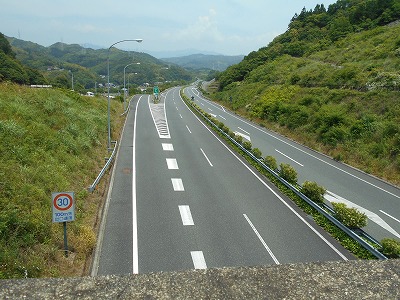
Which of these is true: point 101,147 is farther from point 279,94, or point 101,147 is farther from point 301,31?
point 301,31

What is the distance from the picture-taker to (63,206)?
10438 mm

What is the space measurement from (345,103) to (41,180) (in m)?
29.2

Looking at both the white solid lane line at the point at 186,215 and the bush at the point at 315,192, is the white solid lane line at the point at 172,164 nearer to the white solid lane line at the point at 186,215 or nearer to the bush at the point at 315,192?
the white solid lane line at the point at 186,215

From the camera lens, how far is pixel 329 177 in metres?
21.0

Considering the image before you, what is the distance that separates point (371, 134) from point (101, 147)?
71.0 feet

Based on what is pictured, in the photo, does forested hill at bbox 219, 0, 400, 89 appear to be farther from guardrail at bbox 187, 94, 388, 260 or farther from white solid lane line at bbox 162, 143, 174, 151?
guardrail at bbox 187, 94, 388, 260

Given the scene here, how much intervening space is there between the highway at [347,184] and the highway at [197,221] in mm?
3247

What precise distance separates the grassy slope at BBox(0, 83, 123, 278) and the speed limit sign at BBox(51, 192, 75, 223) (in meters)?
1.11

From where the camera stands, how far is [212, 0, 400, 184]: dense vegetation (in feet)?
81.9

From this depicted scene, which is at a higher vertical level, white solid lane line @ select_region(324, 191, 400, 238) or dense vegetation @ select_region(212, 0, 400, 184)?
dense vegetation @ select_region(212, 0, 400, 184)

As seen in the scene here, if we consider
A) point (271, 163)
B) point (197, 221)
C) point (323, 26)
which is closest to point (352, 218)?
point (197, 221)

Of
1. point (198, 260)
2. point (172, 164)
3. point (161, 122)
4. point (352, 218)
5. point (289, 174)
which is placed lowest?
point (198, 260)

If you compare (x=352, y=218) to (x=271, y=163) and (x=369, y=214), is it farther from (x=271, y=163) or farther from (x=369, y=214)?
(x=271, y=163)

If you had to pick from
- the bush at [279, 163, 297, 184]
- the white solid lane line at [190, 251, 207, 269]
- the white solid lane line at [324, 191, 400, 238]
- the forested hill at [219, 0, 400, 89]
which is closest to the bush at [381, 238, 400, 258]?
the white solid lane line at [324, 191, 400, 238]
